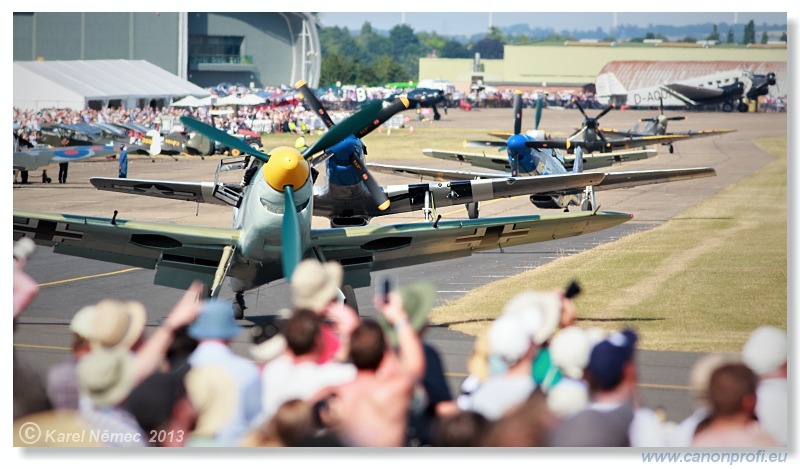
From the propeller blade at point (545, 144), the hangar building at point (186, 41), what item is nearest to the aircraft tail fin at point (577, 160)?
the propeller blade at point (545, 144)

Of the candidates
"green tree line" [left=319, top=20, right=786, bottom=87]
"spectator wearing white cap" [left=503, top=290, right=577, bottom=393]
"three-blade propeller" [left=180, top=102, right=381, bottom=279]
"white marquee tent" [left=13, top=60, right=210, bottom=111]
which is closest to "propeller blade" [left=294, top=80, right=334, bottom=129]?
"green tree line" [left=319, top=20, right=786, bottom=87]

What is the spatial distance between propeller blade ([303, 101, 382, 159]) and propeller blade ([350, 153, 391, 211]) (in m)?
6.96

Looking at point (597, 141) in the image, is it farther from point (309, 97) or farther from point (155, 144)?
point (309, 97)

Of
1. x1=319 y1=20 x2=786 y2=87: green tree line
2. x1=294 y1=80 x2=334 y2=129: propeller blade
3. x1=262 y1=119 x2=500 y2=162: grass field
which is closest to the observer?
x1=319 y1=20 x2=786 y2=87: green tree line

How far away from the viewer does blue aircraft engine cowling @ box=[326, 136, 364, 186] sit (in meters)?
20.6

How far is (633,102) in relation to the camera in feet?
121

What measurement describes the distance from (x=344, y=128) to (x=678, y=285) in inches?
250

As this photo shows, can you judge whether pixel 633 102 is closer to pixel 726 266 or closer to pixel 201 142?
pixel 201 142

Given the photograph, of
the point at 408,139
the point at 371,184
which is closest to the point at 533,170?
the point at 371,184

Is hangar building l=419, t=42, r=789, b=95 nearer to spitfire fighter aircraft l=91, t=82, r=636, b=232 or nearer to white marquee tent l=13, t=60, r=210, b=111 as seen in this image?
spitfire fighter aircraft l=91, t=82, r=636, b=232

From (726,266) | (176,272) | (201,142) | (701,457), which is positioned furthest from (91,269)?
(201,142)

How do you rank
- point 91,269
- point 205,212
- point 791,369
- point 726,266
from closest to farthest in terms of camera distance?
point 791,369 → point 726,266 → point 91,269 → point 205,212
